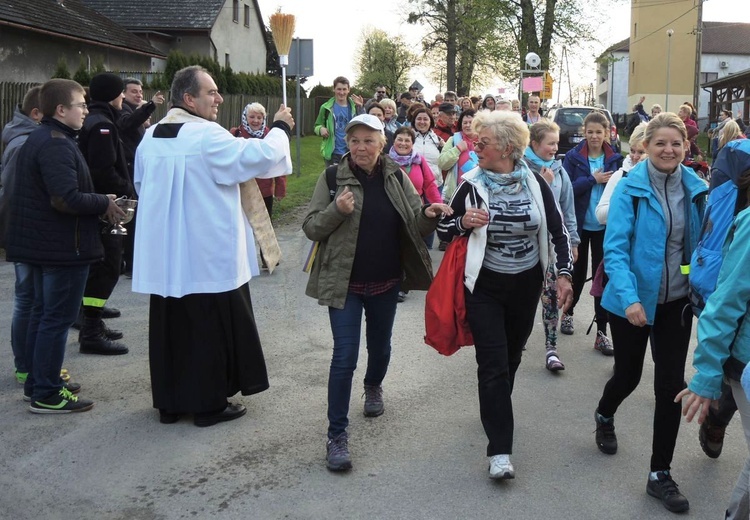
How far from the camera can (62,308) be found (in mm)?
5043

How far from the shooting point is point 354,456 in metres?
4.49

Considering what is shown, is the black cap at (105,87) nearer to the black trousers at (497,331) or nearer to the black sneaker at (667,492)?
the black trousers at (497,331)

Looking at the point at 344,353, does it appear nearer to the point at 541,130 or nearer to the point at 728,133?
the point at 541,130

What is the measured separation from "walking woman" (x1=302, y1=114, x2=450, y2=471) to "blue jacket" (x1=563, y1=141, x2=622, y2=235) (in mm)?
2484

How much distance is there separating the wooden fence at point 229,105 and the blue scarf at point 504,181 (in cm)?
961

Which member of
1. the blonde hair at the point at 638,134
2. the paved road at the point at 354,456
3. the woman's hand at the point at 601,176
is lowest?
the paved road at the point at 354,456

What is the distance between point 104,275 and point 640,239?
14.2 feet

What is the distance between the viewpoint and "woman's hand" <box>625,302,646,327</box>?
3.81 meters

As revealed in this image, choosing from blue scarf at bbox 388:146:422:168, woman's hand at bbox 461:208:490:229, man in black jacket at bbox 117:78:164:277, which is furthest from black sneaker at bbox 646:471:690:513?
man in black jacket at bbox 117:78:164:277

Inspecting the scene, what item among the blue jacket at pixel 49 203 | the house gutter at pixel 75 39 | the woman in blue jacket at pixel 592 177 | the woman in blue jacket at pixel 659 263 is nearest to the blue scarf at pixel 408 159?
the woman in blue jacket at pixel 592 177

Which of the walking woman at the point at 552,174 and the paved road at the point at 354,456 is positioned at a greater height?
the walking woman at the point at 552,174

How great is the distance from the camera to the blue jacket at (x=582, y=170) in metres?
6.59

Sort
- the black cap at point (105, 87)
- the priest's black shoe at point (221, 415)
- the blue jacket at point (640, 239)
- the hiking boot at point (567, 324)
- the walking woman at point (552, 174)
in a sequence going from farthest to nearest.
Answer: the hiking boot at point (567, 324), the black cap at point (105, 87), the walking woman at point (552, 174), the priest's black shoe at point (221, 415), the blue jacket at point (640, 239)

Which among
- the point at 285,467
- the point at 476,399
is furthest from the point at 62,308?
the point at 476,399
